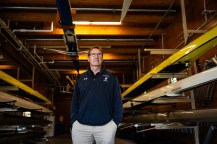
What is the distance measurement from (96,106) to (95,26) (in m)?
3.33

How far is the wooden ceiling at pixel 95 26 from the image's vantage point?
12.8 feet

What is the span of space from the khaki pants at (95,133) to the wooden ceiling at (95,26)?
1.72m

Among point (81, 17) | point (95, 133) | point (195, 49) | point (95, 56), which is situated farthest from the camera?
point (81, 17)

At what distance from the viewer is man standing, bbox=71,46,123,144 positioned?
1662 millimetres

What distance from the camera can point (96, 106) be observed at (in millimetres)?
1709

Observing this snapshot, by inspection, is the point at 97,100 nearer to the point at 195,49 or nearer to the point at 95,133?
the point at 95,133

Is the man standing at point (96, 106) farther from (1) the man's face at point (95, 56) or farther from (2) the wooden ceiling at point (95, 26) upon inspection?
(2) the wooden ceiling at point (95, 26)

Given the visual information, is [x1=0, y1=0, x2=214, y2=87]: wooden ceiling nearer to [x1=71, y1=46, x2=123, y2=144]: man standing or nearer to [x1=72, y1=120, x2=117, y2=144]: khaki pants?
[x1=71, y1=46, x2=123, y2=144]: man standing

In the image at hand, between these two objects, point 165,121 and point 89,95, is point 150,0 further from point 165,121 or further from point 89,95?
point 89,95

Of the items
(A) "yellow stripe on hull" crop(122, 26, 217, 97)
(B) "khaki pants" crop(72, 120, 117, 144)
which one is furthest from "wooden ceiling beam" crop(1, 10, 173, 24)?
(B) "khaki pants" crop(72, 120, 117, 144)

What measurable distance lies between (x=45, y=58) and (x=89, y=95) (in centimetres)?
541

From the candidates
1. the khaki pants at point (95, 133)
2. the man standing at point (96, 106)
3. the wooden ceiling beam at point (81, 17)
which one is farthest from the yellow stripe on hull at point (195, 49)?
the wooden ceiling beam at point (81, 17)

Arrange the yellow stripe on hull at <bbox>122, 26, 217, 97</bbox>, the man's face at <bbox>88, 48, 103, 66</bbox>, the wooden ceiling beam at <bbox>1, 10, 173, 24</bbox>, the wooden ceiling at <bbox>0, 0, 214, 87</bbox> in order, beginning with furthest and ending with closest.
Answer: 1. the wooden ceiling beam at <bbox>1, 10, 173, 24</bbox>
2. the wooden ceiling at <bbox>0, 0, 214, 87</bbox>
3. the yellow stripe on hull at <bbox>122, 26, 217, 97</bbox>
4. the man's face at <bbox>88, 48, 103, 66</bbox>

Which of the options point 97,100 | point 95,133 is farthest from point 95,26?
point 95,133
